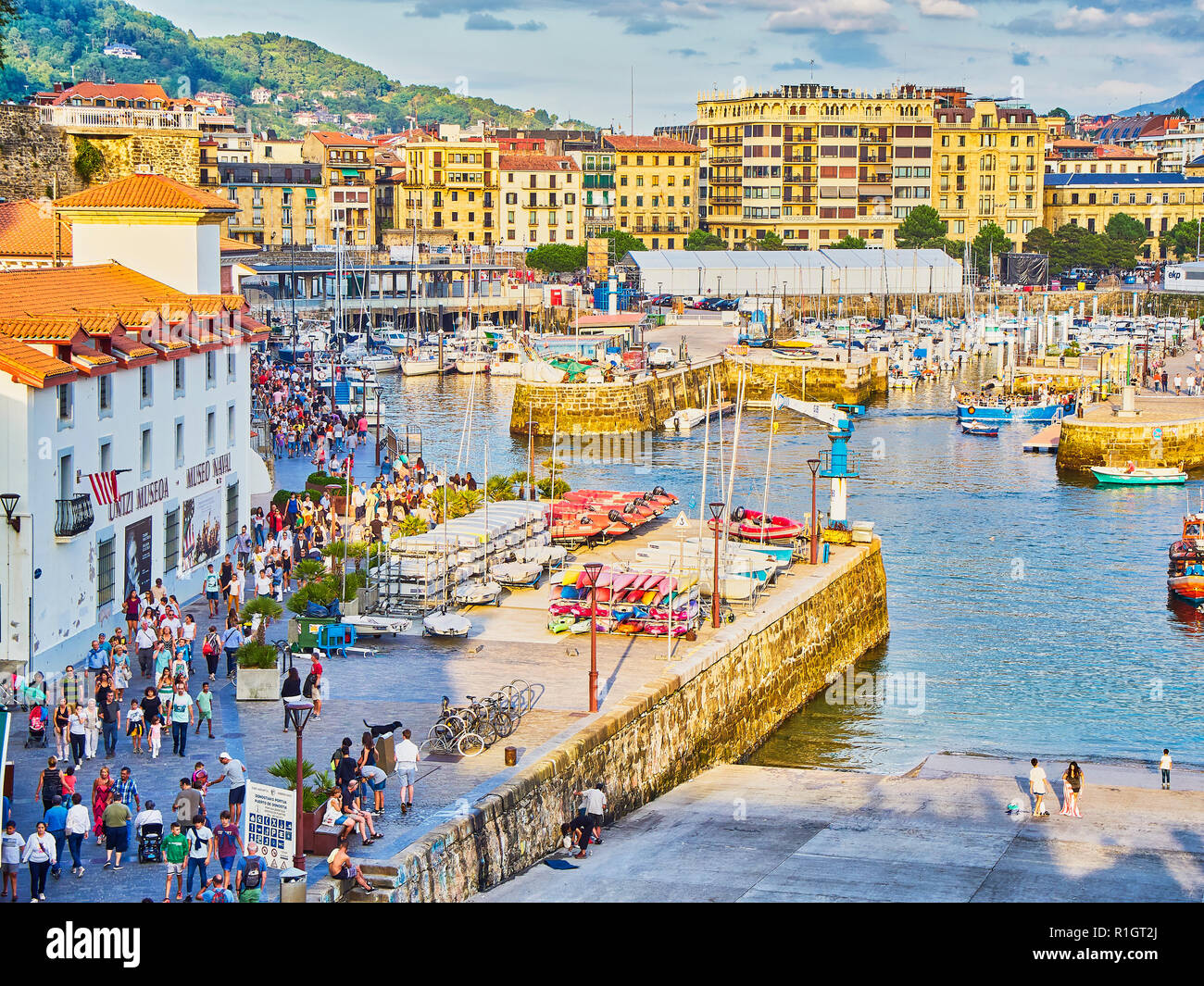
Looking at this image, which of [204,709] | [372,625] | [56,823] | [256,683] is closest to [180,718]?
[204,709]

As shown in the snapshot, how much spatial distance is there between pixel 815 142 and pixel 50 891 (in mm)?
163335

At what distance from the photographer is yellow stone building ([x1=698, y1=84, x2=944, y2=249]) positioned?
175000 mm

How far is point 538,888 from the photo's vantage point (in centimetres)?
2264

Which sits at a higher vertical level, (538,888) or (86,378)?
(86,378)

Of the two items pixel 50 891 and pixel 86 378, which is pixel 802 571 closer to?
pixel 86 378

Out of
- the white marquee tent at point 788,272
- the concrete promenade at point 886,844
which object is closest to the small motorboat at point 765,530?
the concrete promenade at point 886,844

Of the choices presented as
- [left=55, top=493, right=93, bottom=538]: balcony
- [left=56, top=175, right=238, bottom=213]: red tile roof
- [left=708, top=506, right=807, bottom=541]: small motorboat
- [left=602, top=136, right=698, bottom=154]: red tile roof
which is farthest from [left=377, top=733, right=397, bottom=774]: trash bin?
[left=602, top=136, right=698, bottom=154]: red tile roof

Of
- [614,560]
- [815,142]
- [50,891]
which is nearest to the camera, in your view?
[50,891]

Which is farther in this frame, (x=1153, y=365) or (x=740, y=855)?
(x=1153, y=365)

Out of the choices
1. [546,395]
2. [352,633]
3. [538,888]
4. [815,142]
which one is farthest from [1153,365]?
[538,888]

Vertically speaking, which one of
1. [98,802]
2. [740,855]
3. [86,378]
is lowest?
[740,855]

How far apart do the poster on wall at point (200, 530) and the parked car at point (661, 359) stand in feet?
211

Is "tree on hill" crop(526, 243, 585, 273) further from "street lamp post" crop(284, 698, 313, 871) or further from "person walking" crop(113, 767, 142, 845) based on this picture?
"street lamp post" crop(284, 698, 313, 871)

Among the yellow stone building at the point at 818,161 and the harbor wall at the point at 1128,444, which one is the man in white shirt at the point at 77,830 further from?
the yellow stone building at the point at 818,161
